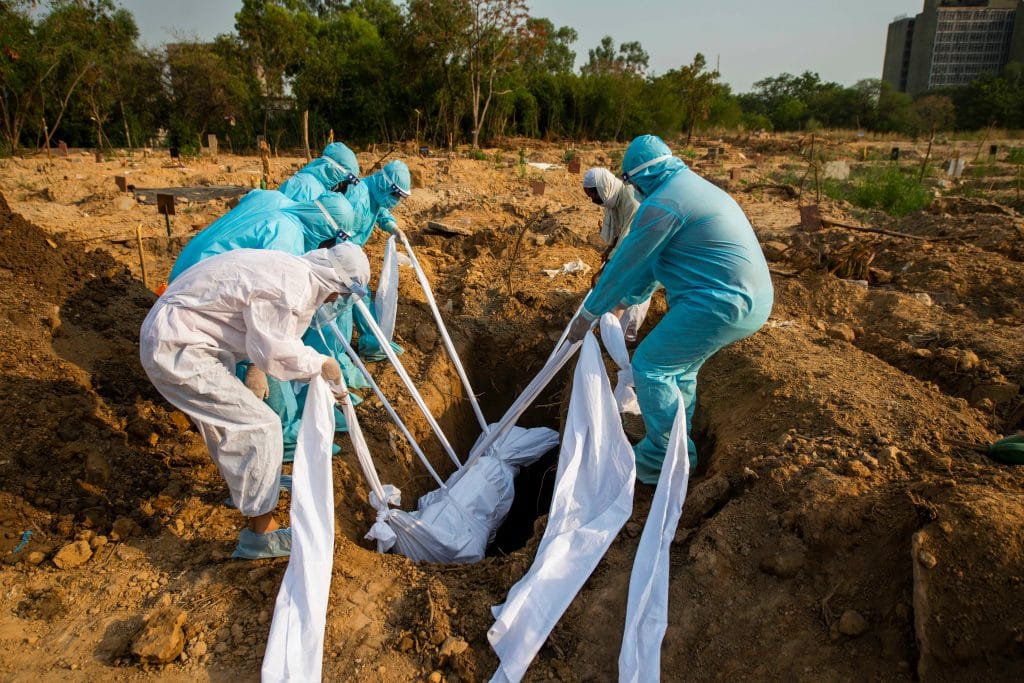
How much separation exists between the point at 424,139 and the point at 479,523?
19.9m

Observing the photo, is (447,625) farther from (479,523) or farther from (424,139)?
(424,139)

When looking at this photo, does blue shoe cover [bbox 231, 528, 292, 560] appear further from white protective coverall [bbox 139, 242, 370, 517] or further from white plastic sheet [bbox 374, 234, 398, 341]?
white plastic sheet [bbox 374, 234, 398, 341]

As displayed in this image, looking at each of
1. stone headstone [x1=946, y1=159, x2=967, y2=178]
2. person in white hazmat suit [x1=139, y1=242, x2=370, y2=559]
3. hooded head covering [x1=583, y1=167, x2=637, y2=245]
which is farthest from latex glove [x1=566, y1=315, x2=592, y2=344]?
stone headstone [x1=946, y1=159, x2=967, y2=178]

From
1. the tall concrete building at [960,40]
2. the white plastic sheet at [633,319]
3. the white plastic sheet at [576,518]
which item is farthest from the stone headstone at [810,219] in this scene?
the tall concrete building at [960,40]

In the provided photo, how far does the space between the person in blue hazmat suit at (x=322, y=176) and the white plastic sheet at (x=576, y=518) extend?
7.64 feet

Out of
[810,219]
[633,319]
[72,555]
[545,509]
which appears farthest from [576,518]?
[810,219]

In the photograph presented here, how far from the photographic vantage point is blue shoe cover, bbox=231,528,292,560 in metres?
2.52

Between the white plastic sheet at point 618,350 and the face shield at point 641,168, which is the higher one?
the face shield at point 641,168

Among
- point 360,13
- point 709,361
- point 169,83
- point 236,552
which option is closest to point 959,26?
point 360,13

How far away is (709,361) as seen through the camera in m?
3.88

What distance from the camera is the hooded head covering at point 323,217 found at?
374 centimetres

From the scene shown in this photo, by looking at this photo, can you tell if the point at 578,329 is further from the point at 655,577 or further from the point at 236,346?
the point at 236,346

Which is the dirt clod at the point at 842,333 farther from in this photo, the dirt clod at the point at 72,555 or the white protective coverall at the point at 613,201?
the dirt clod at the point at 72,555

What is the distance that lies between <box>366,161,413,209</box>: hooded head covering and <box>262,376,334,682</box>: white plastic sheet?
7.72 ft
